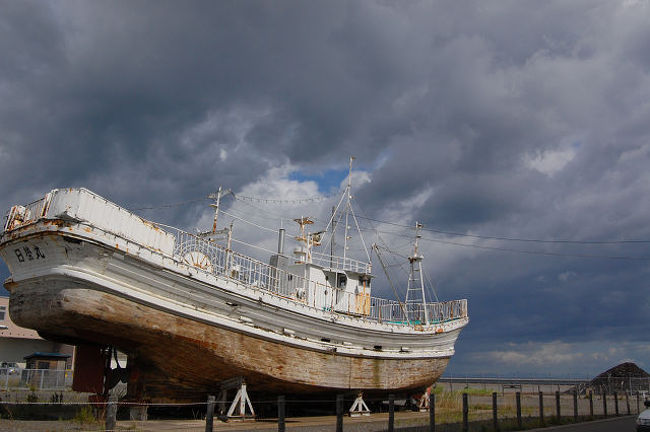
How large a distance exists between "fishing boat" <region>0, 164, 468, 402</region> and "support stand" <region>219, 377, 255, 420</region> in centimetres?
21

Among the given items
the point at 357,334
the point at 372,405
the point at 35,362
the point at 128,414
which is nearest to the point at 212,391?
the point at 128,414

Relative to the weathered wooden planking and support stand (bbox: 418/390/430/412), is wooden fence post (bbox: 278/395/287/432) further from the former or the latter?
support stand (bbox: 418/390/430/412)

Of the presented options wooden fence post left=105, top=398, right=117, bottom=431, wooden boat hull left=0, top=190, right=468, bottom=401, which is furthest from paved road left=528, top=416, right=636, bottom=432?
wooden fence post left=105, top=398, right=117, bottom=431

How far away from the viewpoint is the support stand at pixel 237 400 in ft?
53.5

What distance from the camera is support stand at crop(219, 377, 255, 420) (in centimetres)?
1630

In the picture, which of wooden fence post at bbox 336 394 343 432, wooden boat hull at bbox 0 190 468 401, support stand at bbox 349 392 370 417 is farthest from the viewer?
support stand at bbox 349 392 370 417

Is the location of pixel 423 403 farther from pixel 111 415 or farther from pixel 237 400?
pixel 111 415

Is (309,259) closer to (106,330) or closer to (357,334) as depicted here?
(357,334)

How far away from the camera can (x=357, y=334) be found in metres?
20.9

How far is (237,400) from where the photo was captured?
54.0ft

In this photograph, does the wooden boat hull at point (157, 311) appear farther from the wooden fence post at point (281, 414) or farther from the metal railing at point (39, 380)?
the metal railing at point (39, 380)

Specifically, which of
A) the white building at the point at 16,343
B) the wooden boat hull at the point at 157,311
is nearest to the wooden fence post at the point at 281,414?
the wooden boat hull at the point at 157,311

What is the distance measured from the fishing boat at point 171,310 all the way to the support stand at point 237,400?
21 centimetres

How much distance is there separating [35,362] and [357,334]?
23219 mm
